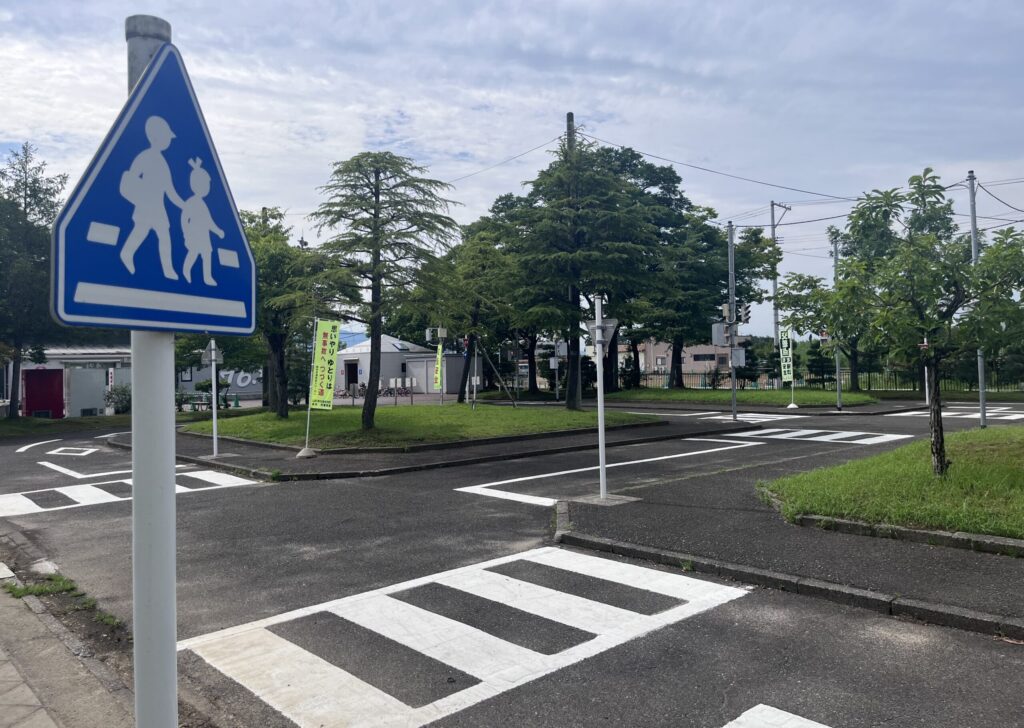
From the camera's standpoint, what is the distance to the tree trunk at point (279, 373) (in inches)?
914

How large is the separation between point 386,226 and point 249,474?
23.8ft

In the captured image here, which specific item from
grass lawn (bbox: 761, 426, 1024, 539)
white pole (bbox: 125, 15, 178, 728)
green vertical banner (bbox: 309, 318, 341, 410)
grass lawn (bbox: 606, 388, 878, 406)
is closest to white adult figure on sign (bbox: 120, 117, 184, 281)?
white pole (bbox: 125, 15, 178, 728)

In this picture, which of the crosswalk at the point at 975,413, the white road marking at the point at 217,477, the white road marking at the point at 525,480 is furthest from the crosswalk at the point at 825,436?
the white road marking at the point at 217,477

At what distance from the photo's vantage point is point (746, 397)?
32.1 meters

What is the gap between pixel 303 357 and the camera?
38.9 metres

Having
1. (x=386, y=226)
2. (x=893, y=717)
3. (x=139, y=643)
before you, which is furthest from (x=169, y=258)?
(x=386, y=226)

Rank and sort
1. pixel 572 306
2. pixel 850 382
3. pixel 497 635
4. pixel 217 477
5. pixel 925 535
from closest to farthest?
pixel 497 635 < pixel 925 535 < pixel 217 477 < pixel 572 306 < pixel 850 382

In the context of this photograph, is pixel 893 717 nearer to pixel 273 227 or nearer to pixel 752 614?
pixel 752 614

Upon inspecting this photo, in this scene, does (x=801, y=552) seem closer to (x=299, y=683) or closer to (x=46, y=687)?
(x=299, y=683)

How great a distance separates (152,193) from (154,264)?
0.23 meters

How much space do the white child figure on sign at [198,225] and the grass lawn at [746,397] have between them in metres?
30.5

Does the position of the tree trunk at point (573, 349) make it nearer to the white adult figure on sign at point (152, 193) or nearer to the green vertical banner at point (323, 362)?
the green vertical banner at point (323, 362)

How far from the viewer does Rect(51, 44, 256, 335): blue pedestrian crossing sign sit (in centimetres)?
195

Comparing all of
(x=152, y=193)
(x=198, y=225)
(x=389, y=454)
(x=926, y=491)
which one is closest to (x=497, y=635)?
(x=198, y=225)
